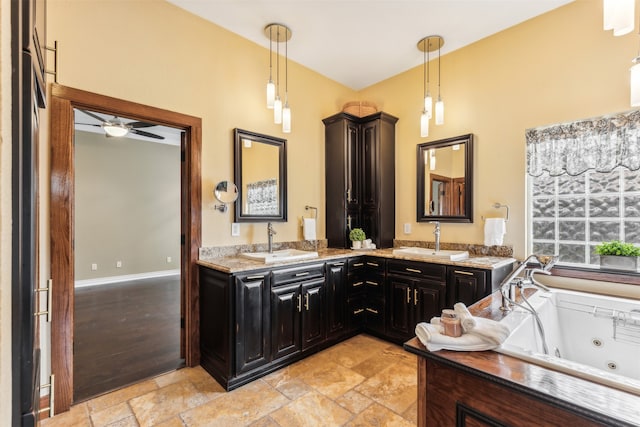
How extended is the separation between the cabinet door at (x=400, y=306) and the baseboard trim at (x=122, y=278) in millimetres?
5156

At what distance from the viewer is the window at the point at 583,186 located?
2.38 meters

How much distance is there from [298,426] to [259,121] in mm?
2689

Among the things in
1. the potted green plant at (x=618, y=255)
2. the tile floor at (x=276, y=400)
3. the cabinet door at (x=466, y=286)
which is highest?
the potted green plant at (x=618, y=255)

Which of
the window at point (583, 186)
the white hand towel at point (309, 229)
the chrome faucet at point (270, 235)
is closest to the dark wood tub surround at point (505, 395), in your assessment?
the chrome faucet at point (270, 235)

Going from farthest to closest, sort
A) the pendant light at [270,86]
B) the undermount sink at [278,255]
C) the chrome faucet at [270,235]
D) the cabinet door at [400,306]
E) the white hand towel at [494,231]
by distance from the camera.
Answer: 1. the chrome faucet at [270,235]
2. the cabinet door at [400,306]
3. the white hand towel at [494,231]
4. the undermount sink at [278,255]
5. the pendant light at [270,86]

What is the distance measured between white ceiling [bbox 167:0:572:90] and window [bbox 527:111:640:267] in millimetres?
1114

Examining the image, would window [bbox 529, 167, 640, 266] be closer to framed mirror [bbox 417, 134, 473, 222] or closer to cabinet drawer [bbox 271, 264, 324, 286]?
framed mirror [bbox 417, 134, 473, 222]

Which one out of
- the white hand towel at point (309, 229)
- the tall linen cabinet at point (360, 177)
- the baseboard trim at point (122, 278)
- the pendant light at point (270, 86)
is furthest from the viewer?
the baseboard trim at point (122, 278)

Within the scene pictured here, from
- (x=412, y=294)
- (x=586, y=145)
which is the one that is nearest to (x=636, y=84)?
(x=586, y=145)

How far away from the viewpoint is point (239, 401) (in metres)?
2.16

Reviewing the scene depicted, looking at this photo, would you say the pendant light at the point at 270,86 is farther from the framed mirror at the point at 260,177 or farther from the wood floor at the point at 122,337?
the wood floor at the point at 122,337

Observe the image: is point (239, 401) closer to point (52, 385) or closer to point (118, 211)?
point (52, 385)

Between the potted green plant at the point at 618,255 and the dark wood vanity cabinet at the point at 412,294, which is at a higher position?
the potted green plant at the point at 618,255

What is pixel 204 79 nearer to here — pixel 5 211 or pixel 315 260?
pixel 315 260
